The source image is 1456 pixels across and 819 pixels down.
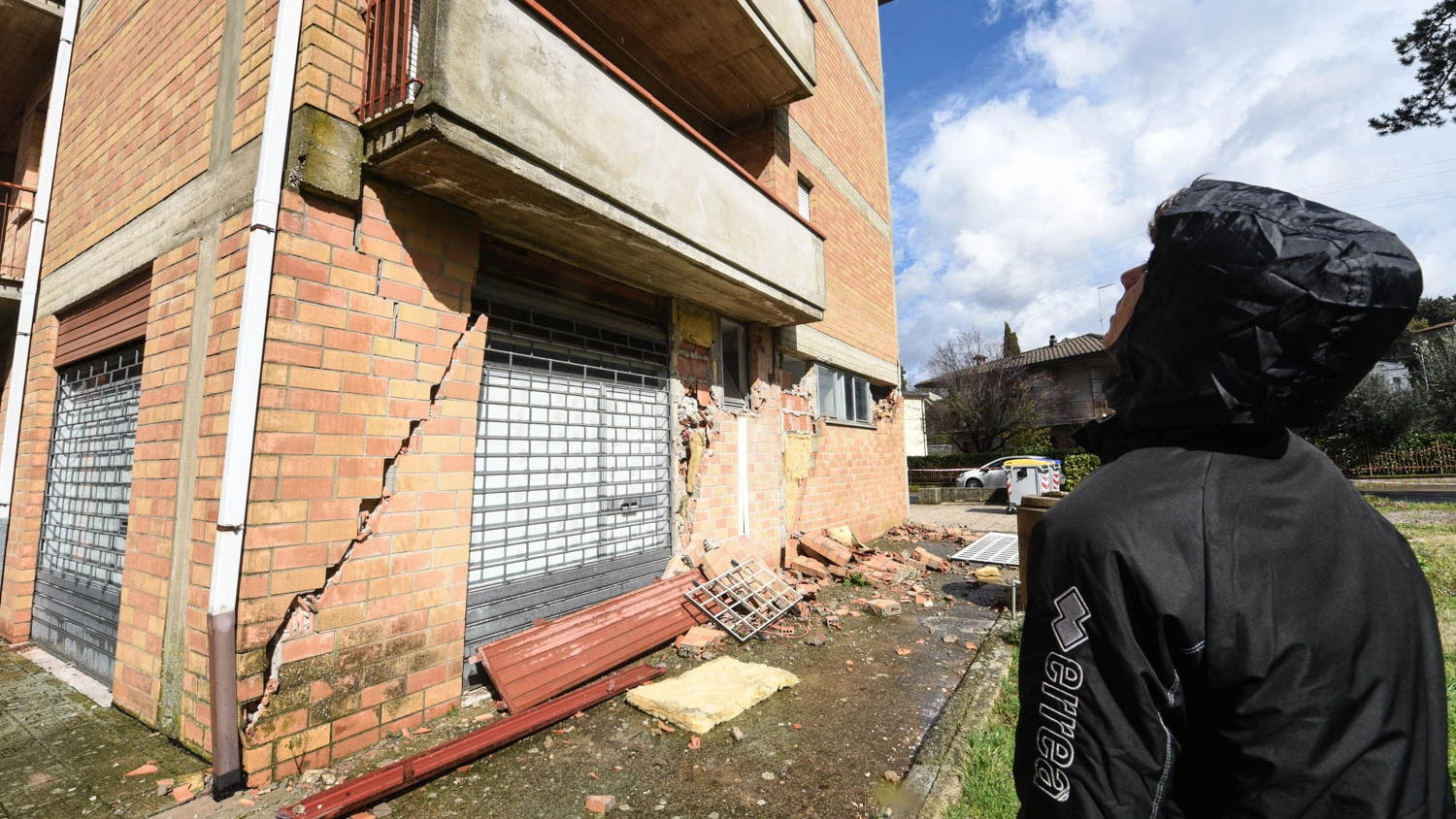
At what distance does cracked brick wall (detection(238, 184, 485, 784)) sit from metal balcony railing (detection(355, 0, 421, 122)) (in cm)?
47

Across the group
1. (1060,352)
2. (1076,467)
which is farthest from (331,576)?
(1060,352)

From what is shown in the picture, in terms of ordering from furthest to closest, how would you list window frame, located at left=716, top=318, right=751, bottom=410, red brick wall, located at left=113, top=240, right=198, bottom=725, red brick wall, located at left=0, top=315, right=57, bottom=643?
window frame, located at left=716, top=318, right=751, bottom=410
red brick wall, located at left=0, top=315, right=57, bottom=643
red brick wall, located at left=113, top=240, right=198, bottom=725

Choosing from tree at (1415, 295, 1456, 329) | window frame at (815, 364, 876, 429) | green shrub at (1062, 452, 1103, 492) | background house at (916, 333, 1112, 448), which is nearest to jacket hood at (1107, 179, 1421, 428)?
window frame at (815, 364, 876, 429)

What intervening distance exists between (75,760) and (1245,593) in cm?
479

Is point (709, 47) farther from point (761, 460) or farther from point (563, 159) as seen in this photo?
point (761, 460)

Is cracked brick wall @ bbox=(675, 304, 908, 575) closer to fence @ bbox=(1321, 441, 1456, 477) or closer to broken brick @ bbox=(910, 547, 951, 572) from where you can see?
broken brick @ bbox=(910, 547, 951, 572)

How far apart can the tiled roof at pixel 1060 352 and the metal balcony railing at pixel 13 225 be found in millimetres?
29358

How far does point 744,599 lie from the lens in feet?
17.6

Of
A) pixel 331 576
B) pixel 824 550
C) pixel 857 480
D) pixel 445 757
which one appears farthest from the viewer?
pixel 857 480

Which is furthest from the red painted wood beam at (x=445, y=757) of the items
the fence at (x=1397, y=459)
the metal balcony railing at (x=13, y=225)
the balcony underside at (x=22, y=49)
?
the fence at (x=1397, y=459)

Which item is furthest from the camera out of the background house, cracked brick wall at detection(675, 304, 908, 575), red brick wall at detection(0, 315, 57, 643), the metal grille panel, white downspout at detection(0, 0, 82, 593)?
the background house

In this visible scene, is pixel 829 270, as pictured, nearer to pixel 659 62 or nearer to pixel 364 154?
pixel 659 62

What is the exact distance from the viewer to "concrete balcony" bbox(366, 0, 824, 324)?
118 inches

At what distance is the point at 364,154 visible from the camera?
3.21m
